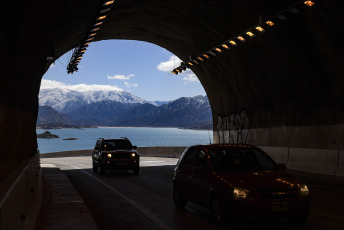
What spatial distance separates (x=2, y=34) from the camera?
8.27 m

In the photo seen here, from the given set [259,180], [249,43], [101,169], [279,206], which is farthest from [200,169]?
[101,169]

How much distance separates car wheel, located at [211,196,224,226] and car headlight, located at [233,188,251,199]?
48 cm

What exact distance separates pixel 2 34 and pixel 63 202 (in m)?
5.59

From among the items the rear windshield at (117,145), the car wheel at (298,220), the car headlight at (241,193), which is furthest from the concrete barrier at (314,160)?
the car headlight at (241,193)

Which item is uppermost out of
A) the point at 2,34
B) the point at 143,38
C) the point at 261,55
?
the point at 143,38

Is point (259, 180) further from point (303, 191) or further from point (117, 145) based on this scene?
point (117, 145)

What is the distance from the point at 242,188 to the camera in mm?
8727

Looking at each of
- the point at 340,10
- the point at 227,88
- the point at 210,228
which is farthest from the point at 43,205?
the point at 227,88

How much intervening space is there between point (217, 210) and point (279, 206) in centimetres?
126

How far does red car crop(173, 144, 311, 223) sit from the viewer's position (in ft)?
28.3

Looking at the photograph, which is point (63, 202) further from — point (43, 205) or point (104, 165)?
point (104, 165)

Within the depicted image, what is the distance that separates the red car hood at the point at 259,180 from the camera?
8773 mm

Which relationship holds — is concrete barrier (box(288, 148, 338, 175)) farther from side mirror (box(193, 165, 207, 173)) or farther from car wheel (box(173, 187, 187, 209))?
side mirror (box(193, 165, 207, 173))

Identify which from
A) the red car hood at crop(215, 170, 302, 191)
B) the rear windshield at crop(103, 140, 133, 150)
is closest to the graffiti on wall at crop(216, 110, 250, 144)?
the rear windshield at crop(103, 140, 133, 150)
